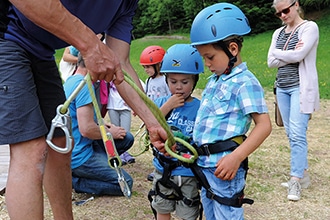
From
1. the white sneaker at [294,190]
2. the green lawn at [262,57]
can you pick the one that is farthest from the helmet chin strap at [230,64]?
the green lawn at [262,57]

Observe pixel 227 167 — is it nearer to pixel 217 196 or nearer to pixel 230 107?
pixel 217 196

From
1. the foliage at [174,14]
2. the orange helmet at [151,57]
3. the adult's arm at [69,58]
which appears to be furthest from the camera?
the foliage at [174,14]

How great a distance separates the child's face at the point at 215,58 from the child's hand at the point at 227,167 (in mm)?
497

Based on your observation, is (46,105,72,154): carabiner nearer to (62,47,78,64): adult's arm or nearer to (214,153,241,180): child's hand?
(214,153,241,180): child's hand

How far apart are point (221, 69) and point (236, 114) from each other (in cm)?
27

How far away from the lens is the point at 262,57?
58.9ft

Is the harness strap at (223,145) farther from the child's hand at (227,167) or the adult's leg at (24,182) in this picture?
the adult's leg at (24,182)

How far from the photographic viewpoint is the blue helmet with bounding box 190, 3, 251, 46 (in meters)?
2.67

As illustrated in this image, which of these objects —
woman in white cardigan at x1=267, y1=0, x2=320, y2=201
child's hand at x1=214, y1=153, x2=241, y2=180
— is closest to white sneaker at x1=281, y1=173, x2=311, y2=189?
woman in white cardigan at x1=267, y1=0, x2=320, y2=201

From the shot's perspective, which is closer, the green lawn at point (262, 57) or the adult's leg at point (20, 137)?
the adult's leg at point (20, 137)

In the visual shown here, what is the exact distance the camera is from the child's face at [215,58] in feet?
8.86

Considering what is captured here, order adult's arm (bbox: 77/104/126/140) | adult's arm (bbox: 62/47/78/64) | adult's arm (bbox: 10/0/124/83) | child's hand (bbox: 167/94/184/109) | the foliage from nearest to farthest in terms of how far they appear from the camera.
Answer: adult's arm (bbox: 10/0/124/83)
child's hand (bbox: 167/94/184/109)
adult's arm (bbox: 77/104/126/140)
adult's arm (bbox: 62/47/78/64)
the foliage

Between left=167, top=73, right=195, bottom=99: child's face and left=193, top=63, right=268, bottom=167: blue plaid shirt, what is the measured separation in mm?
455

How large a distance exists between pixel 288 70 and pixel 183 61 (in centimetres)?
159
